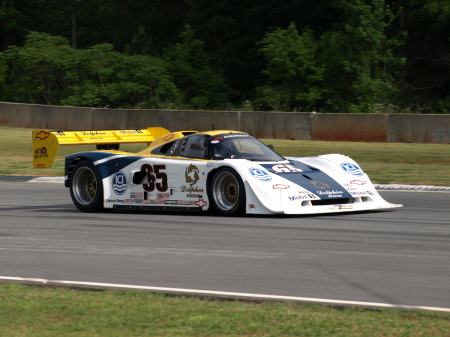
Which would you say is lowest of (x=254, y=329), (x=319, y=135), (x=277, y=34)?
(x=254, y=329)

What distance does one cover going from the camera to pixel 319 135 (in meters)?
26.2

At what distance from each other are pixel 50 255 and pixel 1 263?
1.74ft

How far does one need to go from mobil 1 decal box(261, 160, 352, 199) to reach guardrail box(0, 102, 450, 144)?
12368mm

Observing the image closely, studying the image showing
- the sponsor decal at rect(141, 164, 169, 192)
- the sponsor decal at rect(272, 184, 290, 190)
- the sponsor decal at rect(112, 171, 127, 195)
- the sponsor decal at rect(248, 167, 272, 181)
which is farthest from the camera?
the sponsor decal at rect(112, 171, 127, 195)

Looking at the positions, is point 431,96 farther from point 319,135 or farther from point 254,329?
point 254,329

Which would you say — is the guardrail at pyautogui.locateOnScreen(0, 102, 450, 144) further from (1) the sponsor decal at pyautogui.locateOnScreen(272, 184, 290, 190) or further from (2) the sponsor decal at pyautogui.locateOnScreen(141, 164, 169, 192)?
(1) the sponsor decal at pyautogui.locateOnScreen(272, 184, 290, 190)

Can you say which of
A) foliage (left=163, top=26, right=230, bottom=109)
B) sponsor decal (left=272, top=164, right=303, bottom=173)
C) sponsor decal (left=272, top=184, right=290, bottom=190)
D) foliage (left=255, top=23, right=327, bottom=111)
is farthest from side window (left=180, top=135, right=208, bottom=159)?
foliage (left=163, top=26, right=230, bottom=109)

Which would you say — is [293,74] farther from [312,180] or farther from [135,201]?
[312,180]

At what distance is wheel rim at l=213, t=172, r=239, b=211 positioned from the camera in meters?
10.6

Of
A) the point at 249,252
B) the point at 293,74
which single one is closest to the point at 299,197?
the point at 249,252

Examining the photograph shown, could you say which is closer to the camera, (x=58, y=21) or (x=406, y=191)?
(x=406, y=191)

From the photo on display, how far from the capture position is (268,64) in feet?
131

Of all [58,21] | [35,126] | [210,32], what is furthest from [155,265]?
[58,21]

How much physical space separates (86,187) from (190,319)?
7524 millimetres
